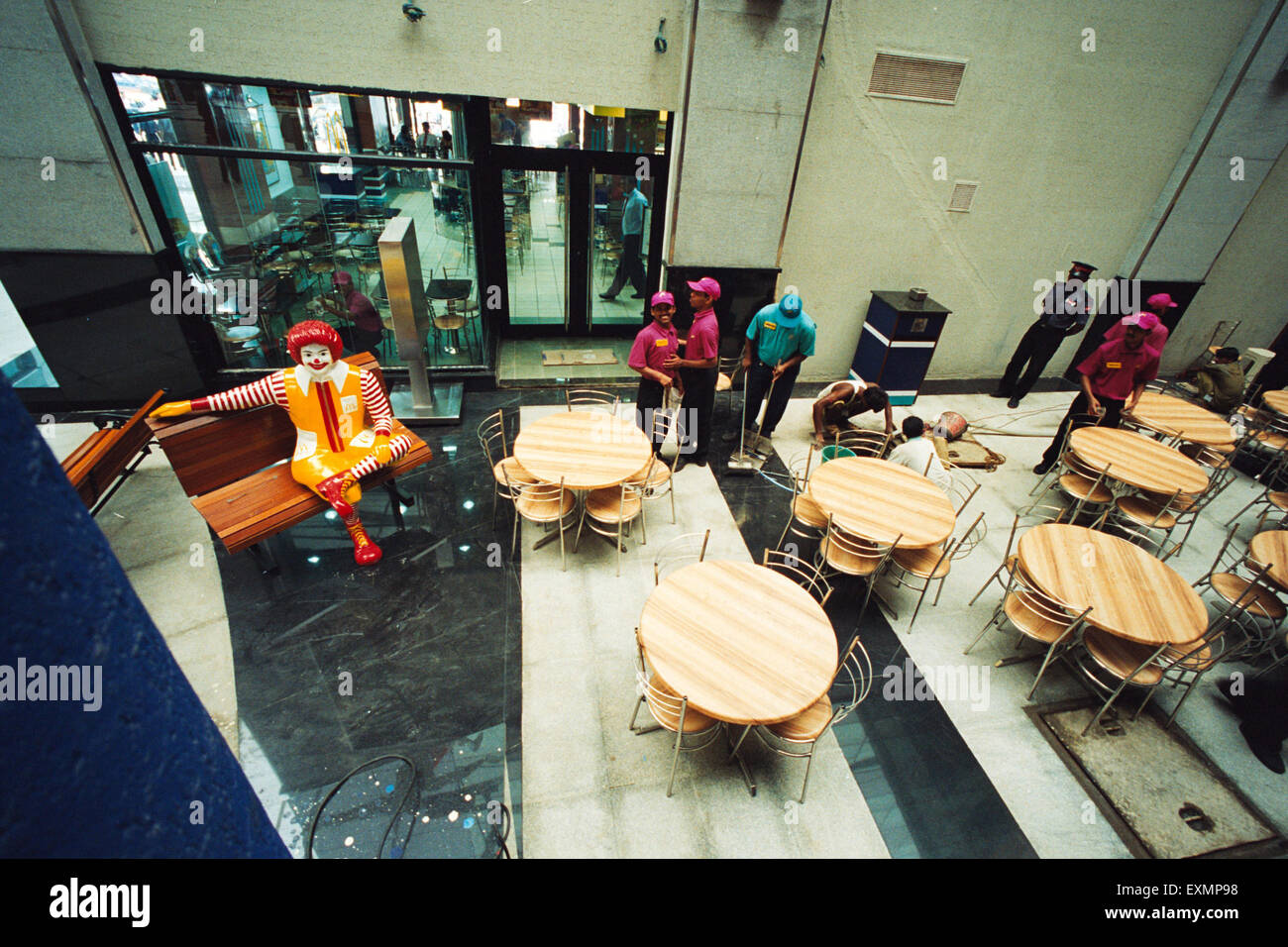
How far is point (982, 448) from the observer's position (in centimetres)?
742

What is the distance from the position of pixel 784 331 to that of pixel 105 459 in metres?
6.27

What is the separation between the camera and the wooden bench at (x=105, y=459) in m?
4.72

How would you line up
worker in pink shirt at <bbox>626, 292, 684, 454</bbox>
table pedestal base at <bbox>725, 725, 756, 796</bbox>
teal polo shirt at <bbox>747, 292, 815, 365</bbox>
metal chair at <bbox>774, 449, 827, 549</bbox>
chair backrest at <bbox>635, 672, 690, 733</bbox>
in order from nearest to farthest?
chair backrest at <bbox>635, 672, 690, 733</bbox> → table pedestal base at <bbox>725, 725, 756, 796</bbox> → metal chair at <bbox>774, 449, 827, 549</bbox> → worker in pink shirt at <bbox>626, 292, 684, 454</bbox> → teal polo shirt at <bbox>747, 292, 815, 365</bbox>

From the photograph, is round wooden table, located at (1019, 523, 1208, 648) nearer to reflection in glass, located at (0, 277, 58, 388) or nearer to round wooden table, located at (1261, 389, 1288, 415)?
round wooden table, located at (1261, 389, 1288, 415)

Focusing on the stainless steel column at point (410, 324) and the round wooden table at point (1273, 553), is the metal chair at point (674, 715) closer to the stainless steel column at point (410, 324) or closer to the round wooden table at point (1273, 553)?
the round wooden table at point (1273, 553)

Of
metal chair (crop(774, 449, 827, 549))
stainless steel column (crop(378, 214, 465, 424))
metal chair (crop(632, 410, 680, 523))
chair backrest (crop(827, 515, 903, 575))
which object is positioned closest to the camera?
chair backrest (crop(827, 515, 903, 575))

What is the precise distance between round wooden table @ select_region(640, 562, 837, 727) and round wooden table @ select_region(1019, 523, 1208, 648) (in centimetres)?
195

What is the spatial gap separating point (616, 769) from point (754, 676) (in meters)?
1.13

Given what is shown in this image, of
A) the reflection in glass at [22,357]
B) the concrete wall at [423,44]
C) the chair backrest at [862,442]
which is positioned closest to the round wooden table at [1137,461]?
the chair backrest at [862,442]

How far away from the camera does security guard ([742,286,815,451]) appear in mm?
6262

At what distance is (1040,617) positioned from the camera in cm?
453

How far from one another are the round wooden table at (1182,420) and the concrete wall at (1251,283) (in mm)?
4105

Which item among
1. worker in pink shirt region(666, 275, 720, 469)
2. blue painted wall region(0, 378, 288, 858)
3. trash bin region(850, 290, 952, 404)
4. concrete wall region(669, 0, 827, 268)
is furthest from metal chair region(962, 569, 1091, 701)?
concrete wall region(669, 0, 827, 268)
